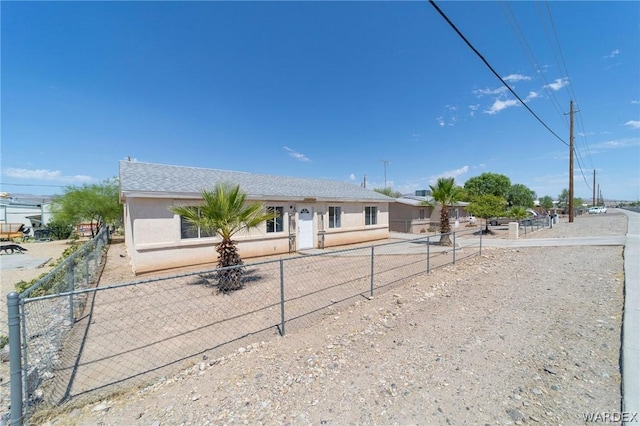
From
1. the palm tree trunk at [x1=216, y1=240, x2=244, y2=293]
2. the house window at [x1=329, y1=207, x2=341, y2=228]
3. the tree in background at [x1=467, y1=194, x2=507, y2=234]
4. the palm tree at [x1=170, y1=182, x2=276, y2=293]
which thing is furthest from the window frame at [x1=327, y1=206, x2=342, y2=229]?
the tree in background at [x1=467, y1=194, x2=507, y2=234]

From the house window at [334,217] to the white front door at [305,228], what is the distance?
4.83ft

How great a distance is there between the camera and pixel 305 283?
796 cm

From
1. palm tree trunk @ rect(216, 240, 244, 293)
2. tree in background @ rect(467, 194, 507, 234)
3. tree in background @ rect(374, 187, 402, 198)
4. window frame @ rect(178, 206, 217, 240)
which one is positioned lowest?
palm tree trunk @ rect(216, 240, 244, 293)

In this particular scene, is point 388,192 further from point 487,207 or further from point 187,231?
point 187,231

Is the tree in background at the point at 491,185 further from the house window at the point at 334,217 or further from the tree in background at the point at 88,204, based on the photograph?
the tree in background at the point at 88,204

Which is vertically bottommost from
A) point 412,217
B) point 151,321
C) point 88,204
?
point 151,321

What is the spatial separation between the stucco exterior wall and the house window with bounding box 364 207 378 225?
3.04m

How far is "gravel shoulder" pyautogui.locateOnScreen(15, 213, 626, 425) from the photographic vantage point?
109 inches

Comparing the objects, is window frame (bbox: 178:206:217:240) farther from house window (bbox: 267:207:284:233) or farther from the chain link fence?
house window (bbox: 267:207:284:233)

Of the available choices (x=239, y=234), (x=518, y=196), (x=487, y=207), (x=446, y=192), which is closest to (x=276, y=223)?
(x=239, y=234)

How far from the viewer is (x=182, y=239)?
10.2m

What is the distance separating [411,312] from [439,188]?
1148 centimetres

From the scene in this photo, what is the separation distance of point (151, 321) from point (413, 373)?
5.21m

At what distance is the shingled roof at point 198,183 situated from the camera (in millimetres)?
9664
